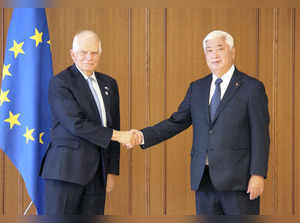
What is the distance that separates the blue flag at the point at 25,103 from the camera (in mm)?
3111

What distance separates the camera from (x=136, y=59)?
3713mm

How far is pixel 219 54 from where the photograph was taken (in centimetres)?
251

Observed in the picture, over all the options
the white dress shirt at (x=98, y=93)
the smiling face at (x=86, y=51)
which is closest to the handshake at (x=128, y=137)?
the white dress shirt at (x=98, y=93)

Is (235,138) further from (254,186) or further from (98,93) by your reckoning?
(98,93)

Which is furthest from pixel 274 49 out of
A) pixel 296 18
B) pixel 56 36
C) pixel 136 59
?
pixel 56 36

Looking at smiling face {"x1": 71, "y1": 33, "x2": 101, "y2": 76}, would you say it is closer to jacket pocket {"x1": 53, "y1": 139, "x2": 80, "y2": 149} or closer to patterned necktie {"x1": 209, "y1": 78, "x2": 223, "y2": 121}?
jacket pocket {"x1": 53, "y1": 139, "x2": 80, "y2": 149}

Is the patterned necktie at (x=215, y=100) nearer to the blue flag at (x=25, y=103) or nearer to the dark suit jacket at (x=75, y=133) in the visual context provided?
the dark suit jacket at (x=75, y=133)

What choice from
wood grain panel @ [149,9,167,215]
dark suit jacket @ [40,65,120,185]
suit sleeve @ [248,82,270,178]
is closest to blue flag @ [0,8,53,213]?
dark suit jacket @ [40,65,120,185]

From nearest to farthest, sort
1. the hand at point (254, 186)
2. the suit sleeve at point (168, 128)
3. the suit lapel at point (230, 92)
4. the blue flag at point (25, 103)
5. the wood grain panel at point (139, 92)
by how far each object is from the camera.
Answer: the hand at point (254, 186), the suit lapel at point (230, 92), the suit sleeve at point (168, 128), the blue flag at point (25, 103), the wood grain panel at point (139, 92)

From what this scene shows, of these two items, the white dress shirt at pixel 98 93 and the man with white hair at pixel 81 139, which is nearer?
the man with white hair at pixel 81 139

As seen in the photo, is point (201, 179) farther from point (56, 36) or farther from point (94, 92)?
point (56, 36)

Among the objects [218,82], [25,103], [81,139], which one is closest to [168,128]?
[218,82]

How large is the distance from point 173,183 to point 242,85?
1585mm

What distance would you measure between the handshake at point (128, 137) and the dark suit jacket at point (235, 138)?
1.71 ft
